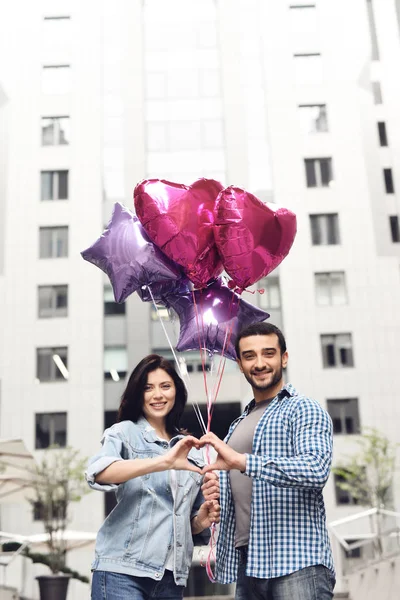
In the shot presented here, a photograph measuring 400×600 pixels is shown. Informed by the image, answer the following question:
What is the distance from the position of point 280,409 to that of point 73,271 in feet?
57.2

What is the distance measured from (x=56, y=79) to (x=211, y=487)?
20.3m

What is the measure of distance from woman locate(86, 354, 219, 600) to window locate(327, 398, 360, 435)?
52.7 feet

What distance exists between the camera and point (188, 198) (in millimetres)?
3176

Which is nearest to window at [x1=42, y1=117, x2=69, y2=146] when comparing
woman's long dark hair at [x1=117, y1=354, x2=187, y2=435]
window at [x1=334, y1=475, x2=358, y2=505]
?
window at [x1=334, y1=475, x2=358, y2=505]

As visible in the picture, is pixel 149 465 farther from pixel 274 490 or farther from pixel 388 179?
pixel 388 179

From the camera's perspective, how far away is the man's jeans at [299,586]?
2191 millimetres

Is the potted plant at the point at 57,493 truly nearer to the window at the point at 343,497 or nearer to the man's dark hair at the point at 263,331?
the window at the point at 343,497

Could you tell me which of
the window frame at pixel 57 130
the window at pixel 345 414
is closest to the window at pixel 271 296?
the window at pixel 345 414

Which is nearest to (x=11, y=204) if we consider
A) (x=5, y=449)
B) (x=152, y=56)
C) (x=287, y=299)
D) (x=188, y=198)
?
(x=152, y=56)

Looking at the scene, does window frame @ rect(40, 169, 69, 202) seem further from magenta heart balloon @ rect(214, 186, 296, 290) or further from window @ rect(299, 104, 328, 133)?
magenta heart balloon @ rect(214, 186, 296, 290)

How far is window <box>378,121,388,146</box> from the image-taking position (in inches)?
814

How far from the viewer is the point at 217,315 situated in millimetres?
3398

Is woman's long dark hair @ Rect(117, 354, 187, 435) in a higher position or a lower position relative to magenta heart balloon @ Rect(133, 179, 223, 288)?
lower

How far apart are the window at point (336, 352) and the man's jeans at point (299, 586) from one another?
16.7 meters
